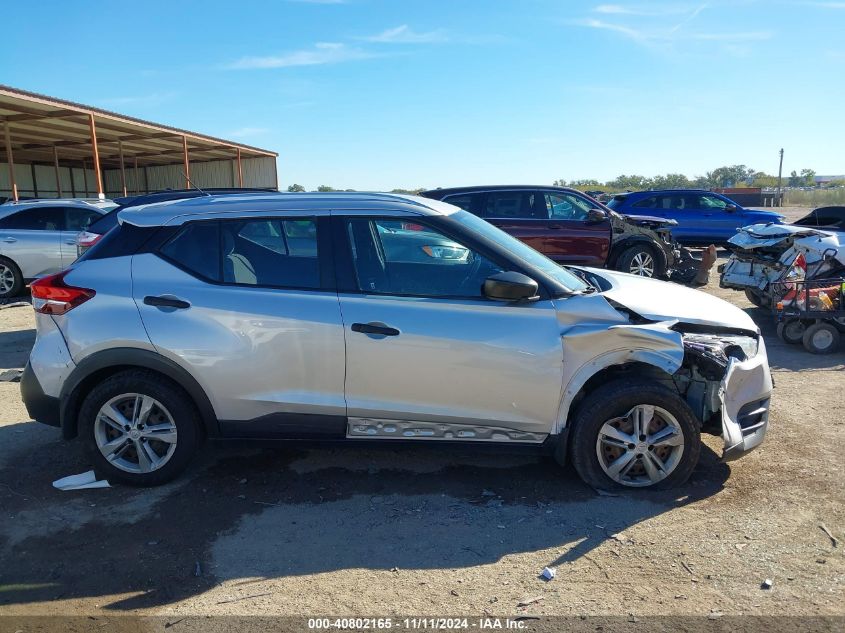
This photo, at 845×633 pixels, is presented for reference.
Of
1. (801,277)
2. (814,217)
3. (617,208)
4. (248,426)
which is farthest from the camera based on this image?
(617,208)

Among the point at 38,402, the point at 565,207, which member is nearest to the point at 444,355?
the point at 38,402

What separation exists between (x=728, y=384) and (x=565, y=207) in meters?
7.33

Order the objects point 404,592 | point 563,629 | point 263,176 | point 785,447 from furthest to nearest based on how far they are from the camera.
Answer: point 263,176 < point 785,447 < point 404,592 < point 563,629

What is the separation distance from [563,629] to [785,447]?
2.72 m

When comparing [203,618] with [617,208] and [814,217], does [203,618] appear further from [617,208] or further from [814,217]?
[617,208]

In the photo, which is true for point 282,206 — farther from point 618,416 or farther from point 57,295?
point 618,416

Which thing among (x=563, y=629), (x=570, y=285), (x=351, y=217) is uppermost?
(x=351, y=217)

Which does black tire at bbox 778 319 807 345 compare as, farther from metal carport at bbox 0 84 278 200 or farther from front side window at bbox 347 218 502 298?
metal carport at bbox 0 84 278 200

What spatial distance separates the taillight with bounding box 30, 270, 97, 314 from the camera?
383cm

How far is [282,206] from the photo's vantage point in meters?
3.93

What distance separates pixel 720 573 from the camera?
306cm

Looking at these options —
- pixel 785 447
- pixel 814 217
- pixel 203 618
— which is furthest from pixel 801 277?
pixel 203 618

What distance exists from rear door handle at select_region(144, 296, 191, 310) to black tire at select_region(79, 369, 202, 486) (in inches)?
17.0

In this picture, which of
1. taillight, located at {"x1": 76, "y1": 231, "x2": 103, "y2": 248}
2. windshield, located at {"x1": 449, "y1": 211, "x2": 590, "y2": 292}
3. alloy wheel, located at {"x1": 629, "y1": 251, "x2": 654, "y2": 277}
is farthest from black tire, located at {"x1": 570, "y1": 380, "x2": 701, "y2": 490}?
taillight, located at {"x1": 76, "y1": 231, "x2": 103, "y2": 248}
